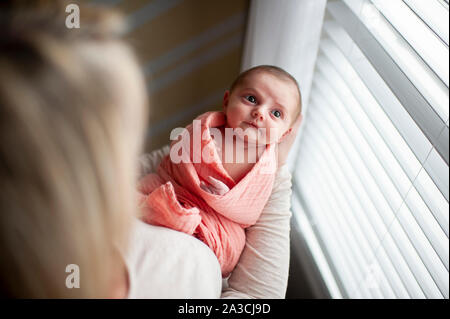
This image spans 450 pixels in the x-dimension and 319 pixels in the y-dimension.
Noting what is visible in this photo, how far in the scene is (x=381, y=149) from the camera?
1.07m

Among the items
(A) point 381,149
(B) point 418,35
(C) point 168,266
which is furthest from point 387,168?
(C) point 168,266

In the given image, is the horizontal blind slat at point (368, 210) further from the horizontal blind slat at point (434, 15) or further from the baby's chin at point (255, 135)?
the horizontal blind slat at point (434, 15)

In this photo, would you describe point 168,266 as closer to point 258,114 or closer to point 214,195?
point 214,195

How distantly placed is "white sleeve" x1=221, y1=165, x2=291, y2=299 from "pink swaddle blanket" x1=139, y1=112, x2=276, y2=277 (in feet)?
0.08

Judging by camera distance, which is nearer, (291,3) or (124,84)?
(124,84)

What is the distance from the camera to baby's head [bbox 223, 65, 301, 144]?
1019 mm

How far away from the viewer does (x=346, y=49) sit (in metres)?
1.14

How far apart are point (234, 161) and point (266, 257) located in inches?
10.0

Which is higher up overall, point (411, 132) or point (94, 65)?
point (94, 65)

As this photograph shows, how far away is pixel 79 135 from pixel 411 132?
72cm

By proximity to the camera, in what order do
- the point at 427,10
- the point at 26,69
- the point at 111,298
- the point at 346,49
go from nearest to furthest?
the point at 26,69, the point at 111,298, the point at 427,10, the point at 346,49
